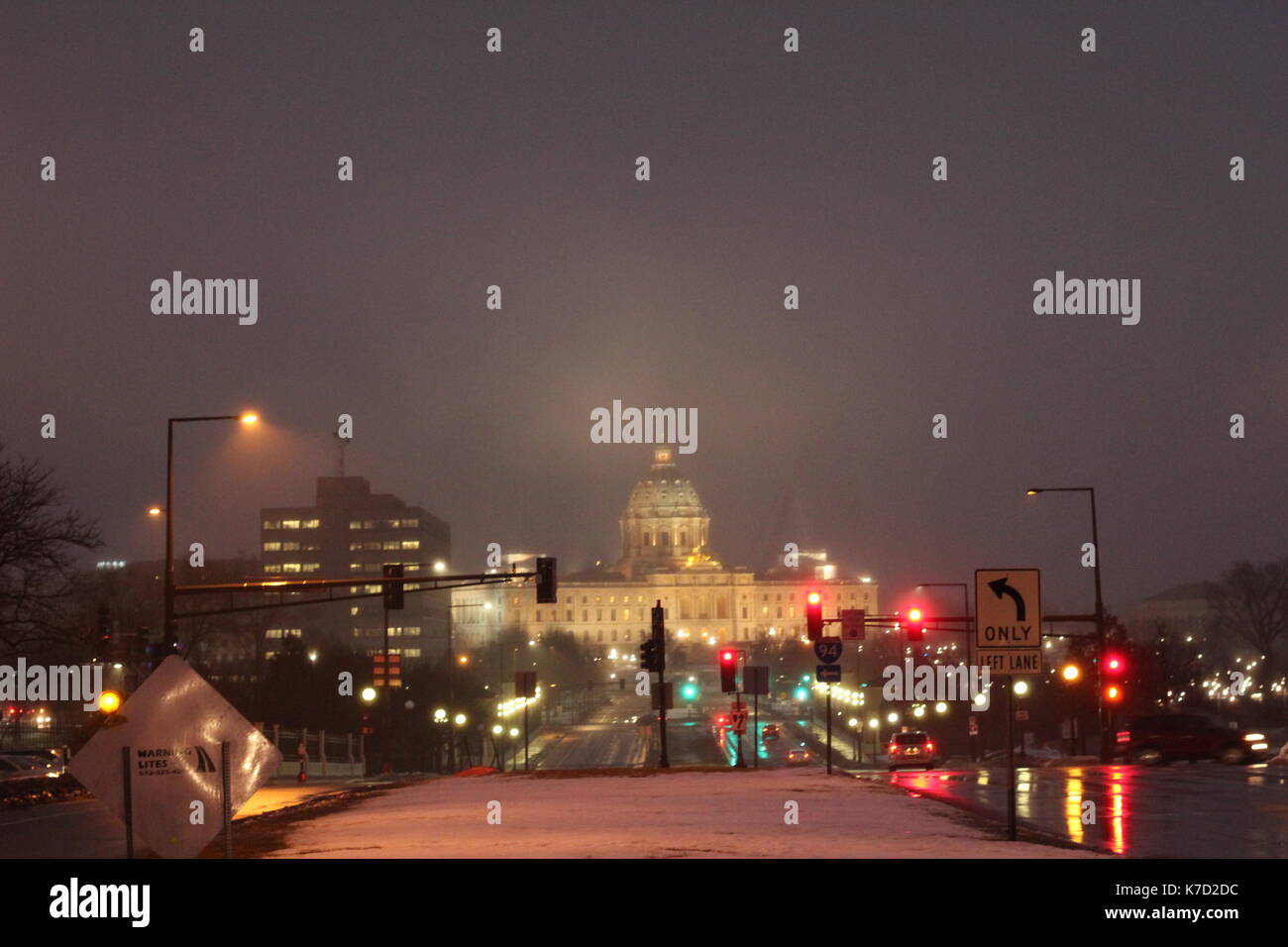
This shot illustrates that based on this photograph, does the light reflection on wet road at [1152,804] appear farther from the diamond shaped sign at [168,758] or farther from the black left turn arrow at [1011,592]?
the diamond shaped sign at [168,758]

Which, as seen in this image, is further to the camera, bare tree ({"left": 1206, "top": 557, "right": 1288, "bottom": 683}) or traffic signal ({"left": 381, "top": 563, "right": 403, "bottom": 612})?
bare tree ({"left": 1206, "top": 557, "right": 1288, "bottom": 683})

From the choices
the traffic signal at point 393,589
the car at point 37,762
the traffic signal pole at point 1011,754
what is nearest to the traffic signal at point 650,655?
the traffic signal at point 393,589

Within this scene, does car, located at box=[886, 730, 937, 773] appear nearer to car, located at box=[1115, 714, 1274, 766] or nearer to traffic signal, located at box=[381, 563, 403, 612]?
car, located at box=[1115, 714, 1274, 766]

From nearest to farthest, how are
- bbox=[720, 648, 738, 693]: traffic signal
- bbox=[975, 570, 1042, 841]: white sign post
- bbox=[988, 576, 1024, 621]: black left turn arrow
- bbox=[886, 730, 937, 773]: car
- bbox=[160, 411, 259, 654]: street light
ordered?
1. bbox=[975, 570, 1042, 841]: white sign post
2. bbox=[988, 576, 1024, 621]: black left turn arrow
3. bbox=[160, 411, 259, 654]: street light
4. bbox=[720, 648, 738, 693]: traffic signal
5. bbox=[886, 730, 937, 773]: car

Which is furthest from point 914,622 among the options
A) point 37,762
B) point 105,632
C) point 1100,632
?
point 37,762

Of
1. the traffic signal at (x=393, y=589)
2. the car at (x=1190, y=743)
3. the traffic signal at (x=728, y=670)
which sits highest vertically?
the traffic signal at (x=393, y=589)

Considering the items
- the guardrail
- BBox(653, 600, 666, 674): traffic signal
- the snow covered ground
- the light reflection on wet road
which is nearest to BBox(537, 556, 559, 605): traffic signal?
the snow covered ground

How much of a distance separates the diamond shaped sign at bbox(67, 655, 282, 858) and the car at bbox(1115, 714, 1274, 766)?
1558 inches

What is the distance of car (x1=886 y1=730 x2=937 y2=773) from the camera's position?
209 feet

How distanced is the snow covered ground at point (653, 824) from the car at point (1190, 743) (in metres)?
16.8

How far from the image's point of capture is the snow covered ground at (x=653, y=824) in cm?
1855

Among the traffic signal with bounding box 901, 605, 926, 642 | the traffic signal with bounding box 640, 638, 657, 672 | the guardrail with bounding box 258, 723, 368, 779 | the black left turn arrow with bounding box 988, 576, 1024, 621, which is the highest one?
the black left turn arrow with bounding box 988, 576, 1024, 621

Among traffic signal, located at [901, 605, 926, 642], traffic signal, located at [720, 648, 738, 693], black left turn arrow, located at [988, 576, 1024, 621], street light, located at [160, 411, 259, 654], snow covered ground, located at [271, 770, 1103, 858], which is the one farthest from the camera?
traffic signal, located at [901, 605, 926, 642]
